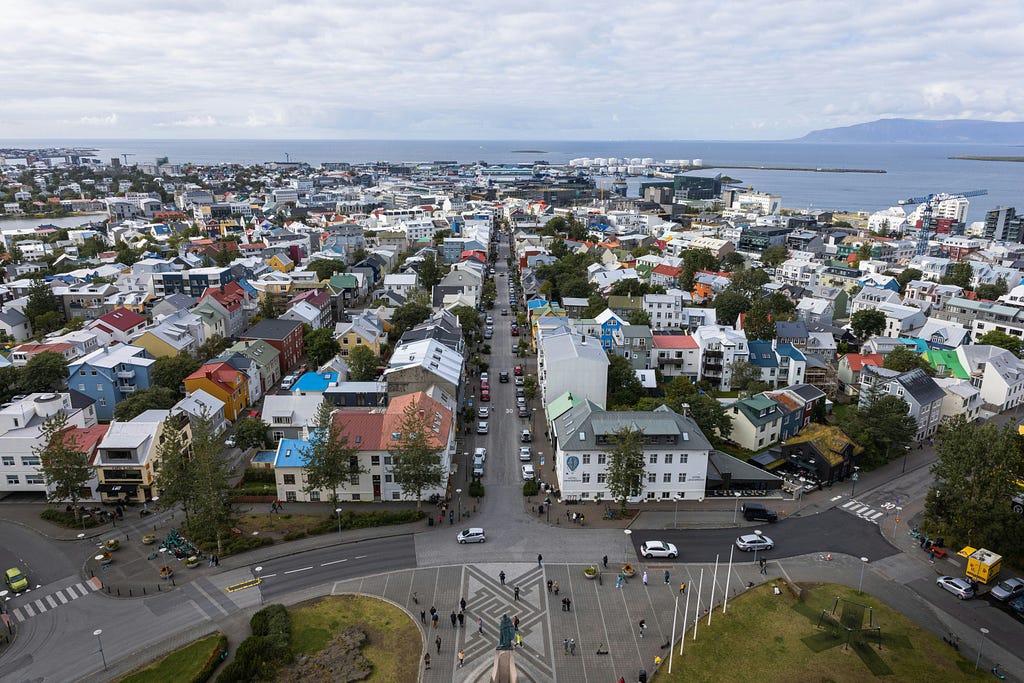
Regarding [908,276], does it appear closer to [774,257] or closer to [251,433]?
[774,257]

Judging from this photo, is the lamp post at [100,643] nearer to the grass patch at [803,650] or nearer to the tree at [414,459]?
the tree at [414,459]

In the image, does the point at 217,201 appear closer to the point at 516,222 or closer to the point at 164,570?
the point at 516,222

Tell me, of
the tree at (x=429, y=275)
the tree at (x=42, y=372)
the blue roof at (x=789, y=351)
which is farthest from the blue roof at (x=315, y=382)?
the tree at (x=429, y=275)

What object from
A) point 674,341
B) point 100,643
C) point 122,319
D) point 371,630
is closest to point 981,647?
point 371,630

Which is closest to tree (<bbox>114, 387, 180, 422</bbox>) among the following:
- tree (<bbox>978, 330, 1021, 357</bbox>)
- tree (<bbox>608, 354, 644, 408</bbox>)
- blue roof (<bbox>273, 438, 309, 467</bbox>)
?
blue roof (<bbox>273, 438, 309, 467</bbox>)

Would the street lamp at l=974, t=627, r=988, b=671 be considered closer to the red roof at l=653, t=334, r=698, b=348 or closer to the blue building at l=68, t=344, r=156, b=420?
the red roof at l=653, t=334, r=698, b=348

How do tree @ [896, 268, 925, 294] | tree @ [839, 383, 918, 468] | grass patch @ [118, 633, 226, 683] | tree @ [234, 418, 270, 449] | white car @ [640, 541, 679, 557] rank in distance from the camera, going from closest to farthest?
grass patch @ [118, 633, 226, 683], white car @ [640, 541, 679, 557], tree @ [839, 383, 918, 468], tree @ [234, 418, 270, 449], tree @ [896, 268, 925, 294]

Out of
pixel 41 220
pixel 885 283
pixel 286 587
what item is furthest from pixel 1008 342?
pixel 41 220
